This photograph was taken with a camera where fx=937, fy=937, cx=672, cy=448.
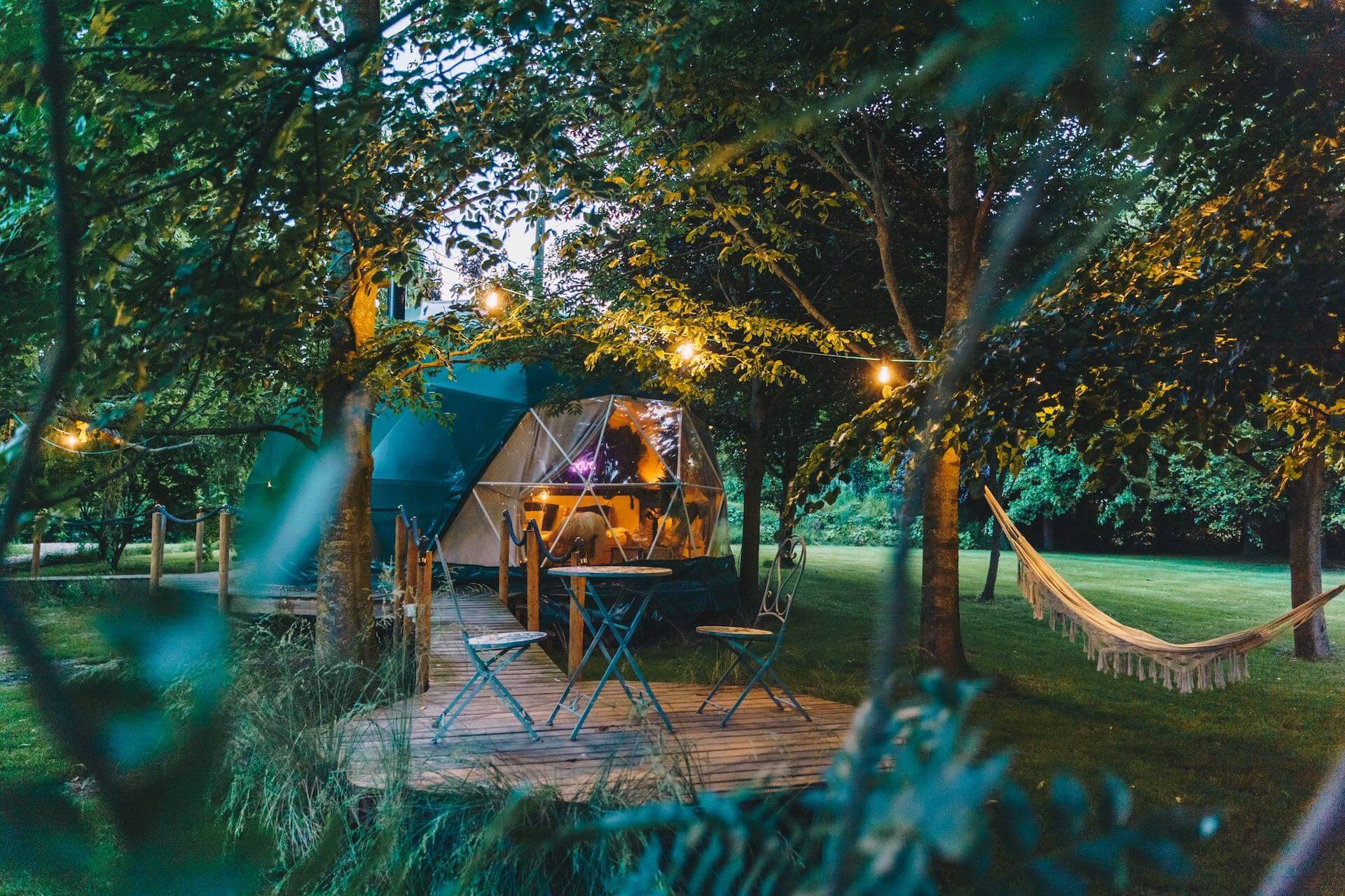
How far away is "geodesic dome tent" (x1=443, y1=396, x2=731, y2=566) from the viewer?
38.1 ft

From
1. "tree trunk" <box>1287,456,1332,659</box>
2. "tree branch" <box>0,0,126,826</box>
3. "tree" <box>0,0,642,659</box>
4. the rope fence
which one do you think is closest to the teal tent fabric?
the rope fence

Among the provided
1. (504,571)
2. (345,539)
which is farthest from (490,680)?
(504,571)

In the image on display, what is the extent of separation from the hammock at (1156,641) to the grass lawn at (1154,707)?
2.13ft

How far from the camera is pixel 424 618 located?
19.6 feet

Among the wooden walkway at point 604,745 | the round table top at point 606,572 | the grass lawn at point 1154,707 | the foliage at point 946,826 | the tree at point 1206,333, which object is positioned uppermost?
the tree at point 1206,333

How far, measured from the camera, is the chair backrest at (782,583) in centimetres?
580

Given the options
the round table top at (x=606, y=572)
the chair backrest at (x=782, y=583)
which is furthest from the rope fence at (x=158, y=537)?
the chair backrest at (x=782, y=583)

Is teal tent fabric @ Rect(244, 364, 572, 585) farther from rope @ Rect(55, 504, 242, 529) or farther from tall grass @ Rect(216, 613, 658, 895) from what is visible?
tall grass @ Rect(216, 613, 658, 895)

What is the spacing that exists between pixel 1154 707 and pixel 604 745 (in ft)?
19.0

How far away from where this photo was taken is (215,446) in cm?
1304

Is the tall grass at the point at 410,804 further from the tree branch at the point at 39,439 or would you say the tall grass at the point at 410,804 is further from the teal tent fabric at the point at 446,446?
the teal tent fabric at the point at 446,446

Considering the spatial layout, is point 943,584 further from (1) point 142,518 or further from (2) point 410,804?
(1) point 142,518

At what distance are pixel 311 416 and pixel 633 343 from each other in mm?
2349

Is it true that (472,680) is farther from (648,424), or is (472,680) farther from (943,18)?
(648,424)
